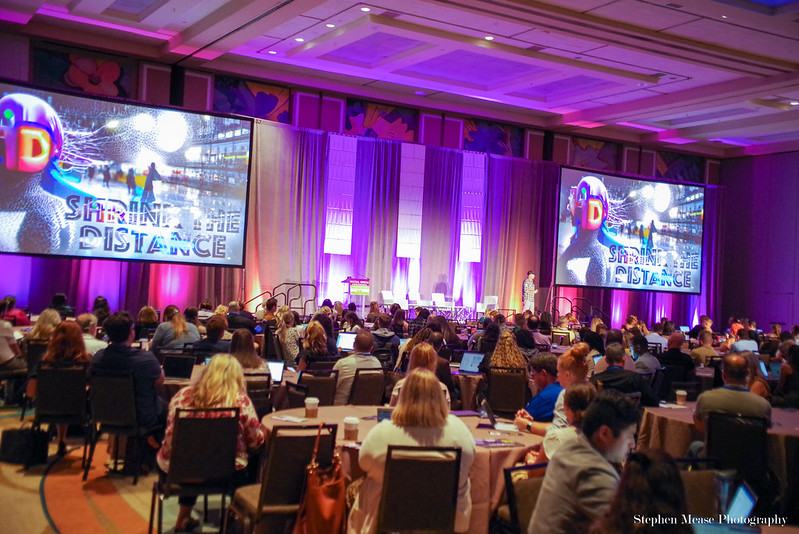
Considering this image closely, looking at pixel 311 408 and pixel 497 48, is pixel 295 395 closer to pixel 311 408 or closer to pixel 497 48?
pixel 311 408

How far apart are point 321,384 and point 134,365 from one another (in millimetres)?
1408

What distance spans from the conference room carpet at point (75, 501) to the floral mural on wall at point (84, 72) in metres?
8.98

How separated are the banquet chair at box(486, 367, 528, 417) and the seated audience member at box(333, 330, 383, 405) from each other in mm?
1111

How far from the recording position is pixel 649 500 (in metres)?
2.01

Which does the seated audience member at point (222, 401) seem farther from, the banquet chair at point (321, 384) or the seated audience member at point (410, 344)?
the seated audience member at point (410, 344)

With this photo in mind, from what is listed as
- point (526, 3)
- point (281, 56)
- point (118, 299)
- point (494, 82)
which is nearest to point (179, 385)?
point (526, 3)

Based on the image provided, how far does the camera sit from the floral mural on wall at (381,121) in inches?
671

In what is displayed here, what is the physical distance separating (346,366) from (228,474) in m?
2.27

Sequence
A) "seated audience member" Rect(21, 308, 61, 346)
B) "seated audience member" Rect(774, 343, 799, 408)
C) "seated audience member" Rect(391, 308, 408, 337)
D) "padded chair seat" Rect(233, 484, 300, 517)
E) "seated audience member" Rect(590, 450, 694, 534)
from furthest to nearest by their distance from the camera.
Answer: "seated audience member" Rect(391, 308, 408, 337) < "seated audience member" Rect(21, 308, 61, 346) < "seated audience member" Rect(774, 343, 799, 408) < "padded chair seat" Rect(233, 484, 300, 517) < "seated audience member" Rect(590, 450, 694, 534)

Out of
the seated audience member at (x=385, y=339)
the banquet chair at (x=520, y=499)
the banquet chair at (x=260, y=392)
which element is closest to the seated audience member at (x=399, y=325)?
the seated audience member at (x=385, y=339)

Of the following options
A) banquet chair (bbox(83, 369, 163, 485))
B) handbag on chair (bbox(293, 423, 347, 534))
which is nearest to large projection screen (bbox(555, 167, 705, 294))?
banquet chair (bbox(83, 369, 163, 485))

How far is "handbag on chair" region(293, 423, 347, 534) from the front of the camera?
12.3 ft

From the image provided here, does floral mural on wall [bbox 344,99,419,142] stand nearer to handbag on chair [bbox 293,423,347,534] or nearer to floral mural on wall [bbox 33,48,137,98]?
floral mural on wall [bbox 33,48,137,98]

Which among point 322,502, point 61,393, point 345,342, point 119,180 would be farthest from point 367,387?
point 119,180
